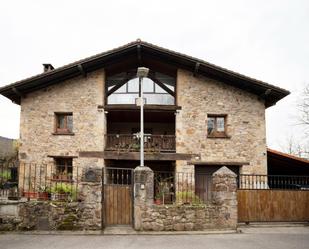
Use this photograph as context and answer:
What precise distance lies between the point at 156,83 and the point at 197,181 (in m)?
5.47

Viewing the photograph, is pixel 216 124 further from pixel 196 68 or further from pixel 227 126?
pixel 196 68

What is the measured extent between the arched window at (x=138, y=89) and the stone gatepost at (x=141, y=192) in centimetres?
706

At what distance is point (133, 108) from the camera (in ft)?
50.2

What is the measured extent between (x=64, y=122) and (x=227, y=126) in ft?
27.5

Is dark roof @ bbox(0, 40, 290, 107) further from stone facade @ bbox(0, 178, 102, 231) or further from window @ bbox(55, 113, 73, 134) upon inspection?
stone facade @ bbox(0, 178, 102, 231)

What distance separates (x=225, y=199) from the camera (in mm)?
9305

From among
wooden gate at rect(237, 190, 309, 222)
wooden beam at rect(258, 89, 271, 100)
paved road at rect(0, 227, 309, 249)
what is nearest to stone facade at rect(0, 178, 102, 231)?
paved road at rect(0, 227, 309, 249)

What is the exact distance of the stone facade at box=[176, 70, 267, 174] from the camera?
15.0 metres

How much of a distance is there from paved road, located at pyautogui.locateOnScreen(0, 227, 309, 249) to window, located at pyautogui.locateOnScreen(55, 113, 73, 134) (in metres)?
7.88

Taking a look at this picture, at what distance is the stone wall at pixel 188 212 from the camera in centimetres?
893

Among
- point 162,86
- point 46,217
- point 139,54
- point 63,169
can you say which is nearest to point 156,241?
point 46,217

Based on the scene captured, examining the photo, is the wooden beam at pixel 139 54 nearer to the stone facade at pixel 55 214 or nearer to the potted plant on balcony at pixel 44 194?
the potted plant on balcony at pixel 44 194

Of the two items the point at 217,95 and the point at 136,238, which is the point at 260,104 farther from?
the point at 136,238

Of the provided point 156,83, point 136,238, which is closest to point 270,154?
point 156,83
